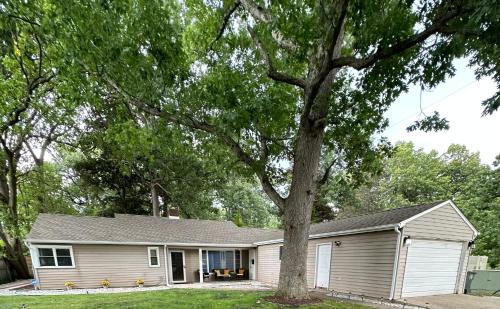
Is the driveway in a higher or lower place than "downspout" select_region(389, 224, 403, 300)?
lower

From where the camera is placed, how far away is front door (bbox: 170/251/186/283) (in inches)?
528

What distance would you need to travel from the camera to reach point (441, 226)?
848 cm

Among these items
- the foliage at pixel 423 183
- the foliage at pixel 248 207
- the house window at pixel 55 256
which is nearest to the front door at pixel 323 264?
the foliage at pixel 423 183

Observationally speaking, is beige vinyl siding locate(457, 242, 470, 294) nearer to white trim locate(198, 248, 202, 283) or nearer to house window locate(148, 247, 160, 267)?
white trim locate(198, 248, 202, 283)

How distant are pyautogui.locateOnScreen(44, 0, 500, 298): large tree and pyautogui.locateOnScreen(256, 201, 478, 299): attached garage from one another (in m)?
2.43

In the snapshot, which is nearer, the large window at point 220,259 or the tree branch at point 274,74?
the tree branch at point 274,74

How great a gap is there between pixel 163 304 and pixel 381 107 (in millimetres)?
8339

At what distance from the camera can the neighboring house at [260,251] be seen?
7.91 metres

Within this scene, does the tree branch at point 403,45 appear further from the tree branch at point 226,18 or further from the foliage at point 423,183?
the foliage at point 423,183

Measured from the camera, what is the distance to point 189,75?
7098mm

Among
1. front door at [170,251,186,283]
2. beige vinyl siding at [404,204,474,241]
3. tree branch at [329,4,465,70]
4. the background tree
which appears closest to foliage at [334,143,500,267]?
beige vinyl siding at [404,204,474,241]

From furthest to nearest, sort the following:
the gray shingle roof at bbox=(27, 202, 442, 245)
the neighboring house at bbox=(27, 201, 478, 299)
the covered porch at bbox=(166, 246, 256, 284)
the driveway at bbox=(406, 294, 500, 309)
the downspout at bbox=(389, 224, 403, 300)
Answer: the covered porch at bbox=(166, 246, 256, 284)
the gray shingle roof at bbox=(27, 202, 442, 245)
the neighboring house at bbox=(27, 201, 478, 299)
the downspout at bbox=(389, 224, 403, 300)
the driveway at bbox=(406, 294, 500, 309)

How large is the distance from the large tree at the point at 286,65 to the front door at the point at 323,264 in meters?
3.84

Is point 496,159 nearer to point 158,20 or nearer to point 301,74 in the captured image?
point 301,74
